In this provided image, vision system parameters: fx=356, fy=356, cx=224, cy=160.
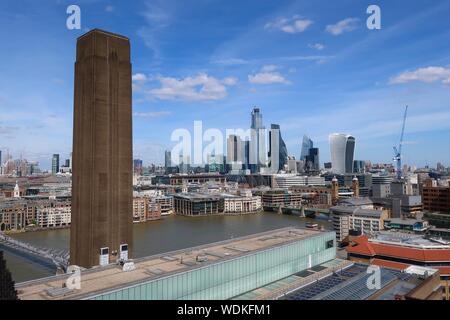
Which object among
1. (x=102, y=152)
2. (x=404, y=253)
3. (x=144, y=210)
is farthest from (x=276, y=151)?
(x=102, y=152)

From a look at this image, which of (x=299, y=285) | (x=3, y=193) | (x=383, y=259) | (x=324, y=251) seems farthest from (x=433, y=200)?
(x=3, y=193)

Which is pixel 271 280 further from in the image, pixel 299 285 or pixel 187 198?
pixel 187 198

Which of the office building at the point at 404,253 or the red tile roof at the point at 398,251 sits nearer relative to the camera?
the office building at the point at 404,253

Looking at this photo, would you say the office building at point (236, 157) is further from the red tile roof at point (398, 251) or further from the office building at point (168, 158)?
the red tile roof at point (398, 251)

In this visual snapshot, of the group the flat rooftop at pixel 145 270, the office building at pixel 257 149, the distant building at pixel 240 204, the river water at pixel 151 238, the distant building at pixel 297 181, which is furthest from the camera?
the office building at pixel 257 149

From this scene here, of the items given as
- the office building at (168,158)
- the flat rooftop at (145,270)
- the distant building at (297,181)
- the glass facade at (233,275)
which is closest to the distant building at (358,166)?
the distant building at (297,181)
